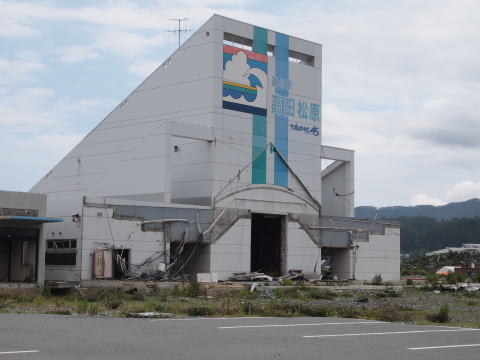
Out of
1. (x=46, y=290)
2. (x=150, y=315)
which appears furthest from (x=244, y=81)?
(x=150, y=315)

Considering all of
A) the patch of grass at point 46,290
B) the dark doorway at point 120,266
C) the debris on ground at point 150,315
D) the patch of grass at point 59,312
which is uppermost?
the dark doorway at point 120,266

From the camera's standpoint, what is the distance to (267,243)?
4950 cm

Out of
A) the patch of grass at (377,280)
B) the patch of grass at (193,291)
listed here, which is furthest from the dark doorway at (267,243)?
the patch of grass at (193,291)

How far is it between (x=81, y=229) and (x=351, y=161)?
22206mm

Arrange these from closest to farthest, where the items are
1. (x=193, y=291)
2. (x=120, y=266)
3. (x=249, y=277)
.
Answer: (x=193, y=291), (x=120, y=266), (x=249, y=277)

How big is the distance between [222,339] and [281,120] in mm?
34174

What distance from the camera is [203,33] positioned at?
1743 inches

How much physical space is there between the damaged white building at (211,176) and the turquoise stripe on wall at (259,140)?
0.22 feet

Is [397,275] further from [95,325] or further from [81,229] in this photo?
[95,325]

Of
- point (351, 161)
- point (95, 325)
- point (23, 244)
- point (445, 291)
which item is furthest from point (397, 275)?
point (95, 325)

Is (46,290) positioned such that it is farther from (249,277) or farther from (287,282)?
(287,282)

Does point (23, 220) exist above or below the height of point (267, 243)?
above

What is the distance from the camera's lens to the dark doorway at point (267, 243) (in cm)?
4738

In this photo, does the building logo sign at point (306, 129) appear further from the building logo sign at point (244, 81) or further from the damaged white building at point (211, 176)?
the building logo sign at point (244, 81)
